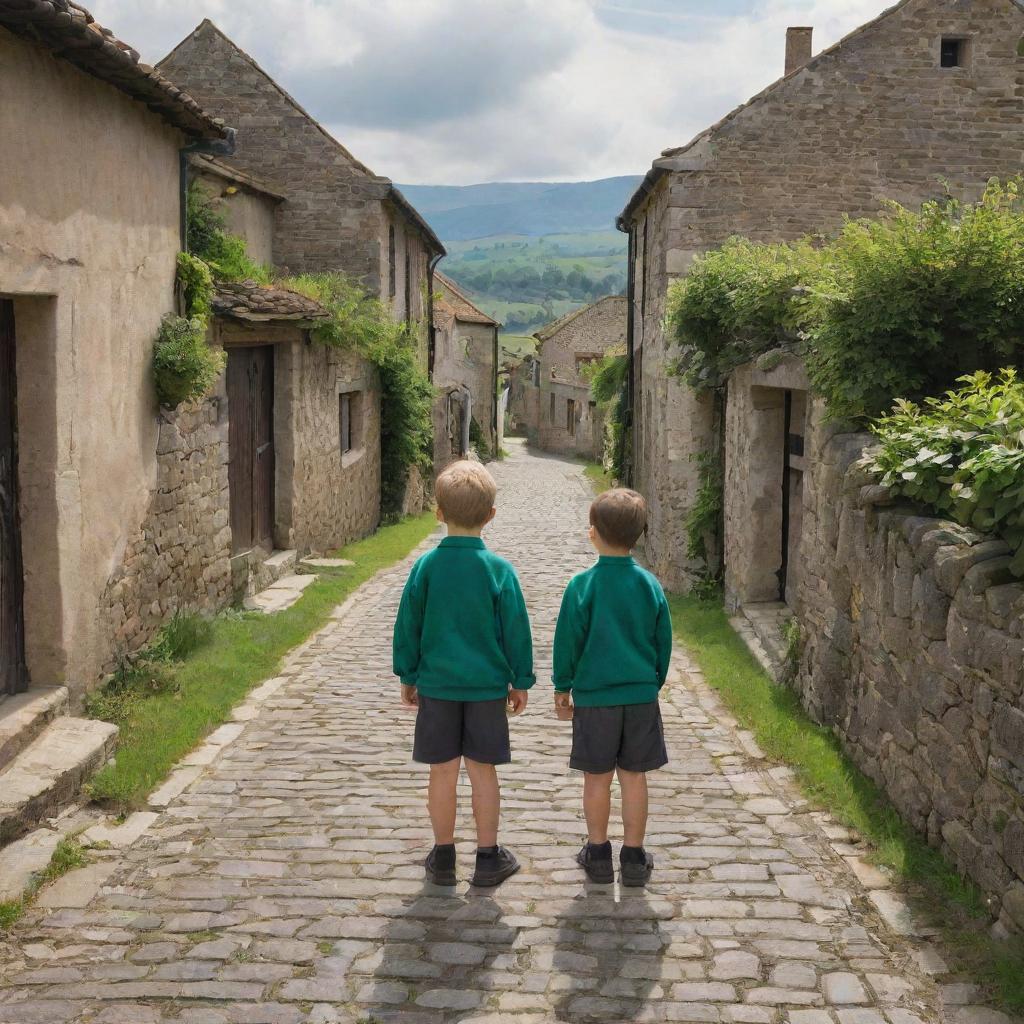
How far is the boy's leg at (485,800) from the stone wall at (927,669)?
1.87 m

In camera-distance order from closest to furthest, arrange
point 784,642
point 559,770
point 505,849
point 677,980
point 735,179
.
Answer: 1. point 677,980
2. point 505,849
3. point 559,770
4. point 784,642
5. point 735,179

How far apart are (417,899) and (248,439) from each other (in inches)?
335

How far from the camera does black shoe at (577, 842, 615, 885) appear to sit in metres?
4.68

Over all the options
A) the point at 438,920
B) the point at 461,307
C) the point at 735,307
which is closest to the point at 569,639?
the point at 438,920

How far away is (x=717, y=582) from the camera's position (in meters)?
12.1

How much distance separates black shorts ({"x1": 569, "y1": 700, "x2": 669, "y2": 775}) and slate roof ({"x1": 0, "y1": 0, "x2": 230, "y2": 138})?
425cm

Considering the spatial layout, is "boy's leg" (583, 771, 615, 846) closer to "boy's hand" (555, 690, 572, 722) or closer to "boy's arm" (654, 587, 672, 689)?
"boy's hand" (555, 690, 572, 722)

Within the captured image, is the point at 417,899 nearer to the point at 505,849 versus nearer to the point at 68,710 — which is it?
the point at 505,849

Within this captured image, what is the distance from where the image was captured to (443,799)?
15.2 feet

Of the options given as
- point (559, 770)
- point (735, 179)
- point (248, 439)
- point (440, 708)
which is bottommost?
point (559, 770)

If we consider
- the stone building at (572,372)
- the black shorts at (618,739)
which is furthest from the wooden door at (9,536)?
the stone building at (572,372)

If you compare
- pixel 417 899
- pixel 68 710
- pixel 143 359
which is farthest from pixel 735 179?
pixel 417 899

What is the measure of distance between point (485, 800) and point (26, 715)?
2.83m

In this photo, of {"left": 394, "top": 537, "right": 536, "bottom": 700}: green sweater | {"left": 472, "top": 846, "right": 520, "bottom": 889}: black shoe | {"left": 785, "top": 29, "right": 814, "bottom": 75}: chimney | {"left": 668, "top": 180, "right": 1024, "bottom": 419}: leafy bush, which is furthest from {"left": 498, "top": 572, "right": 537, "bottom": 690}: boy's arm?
{"left": 785, "top": 29, "right": 814, "bottom": 75}: chimney
